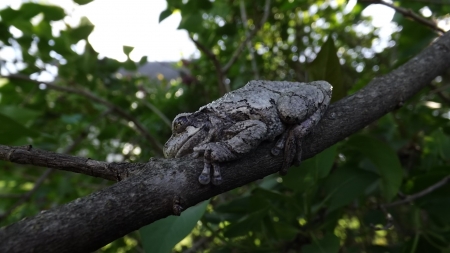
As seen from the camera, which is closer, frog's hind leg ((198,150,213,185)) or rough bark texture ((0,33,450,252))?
rough bark texture ((0,33,450,252))

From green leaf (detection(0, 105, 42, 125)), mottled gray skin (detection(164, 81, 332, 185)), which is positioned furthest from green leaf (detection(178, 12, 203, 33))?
green leaf (detection(0, 105, 42, 125))

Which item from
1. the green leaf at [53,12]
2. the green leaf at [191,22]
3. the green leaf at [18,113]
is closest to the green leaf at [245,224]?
the green leaf at [191,22]

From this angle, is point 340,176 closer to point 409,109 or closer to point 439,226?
point 439,226

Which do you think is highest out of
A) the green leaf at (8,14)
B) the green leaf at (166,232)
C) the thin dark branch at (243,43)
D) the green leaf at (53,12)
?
the green leaf at (8,14)

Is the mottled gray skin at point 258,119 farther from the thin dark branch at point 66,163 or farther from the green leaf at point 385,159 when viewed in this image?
the thin dark branch at point 66,163

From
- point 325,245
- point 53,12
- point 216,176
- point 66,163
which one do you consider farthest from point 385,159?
point 53,12

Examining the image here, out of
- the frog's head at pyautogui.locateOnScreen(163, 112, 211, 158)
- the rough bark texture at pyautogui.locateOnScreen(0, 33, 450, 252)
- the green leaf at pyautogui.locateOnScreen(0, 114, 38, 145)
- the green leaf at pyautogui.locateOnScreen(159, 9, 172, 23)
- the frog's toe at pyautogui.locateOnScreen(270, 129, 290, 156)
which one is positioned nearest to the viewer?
the rough bark texture at pyautogui.locateOnScreen(0, 33, 450, 252)

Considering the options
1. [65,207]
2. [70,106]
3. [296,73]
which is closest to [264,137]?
[65,207]

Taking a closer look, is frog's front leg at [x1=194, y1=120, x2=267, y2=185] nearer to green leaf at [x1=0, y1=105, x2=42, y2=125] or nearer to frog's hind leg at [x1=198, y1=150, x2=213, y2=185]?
frog's hind leg at [x1=198, y1=150, x2=213, y2=185]
